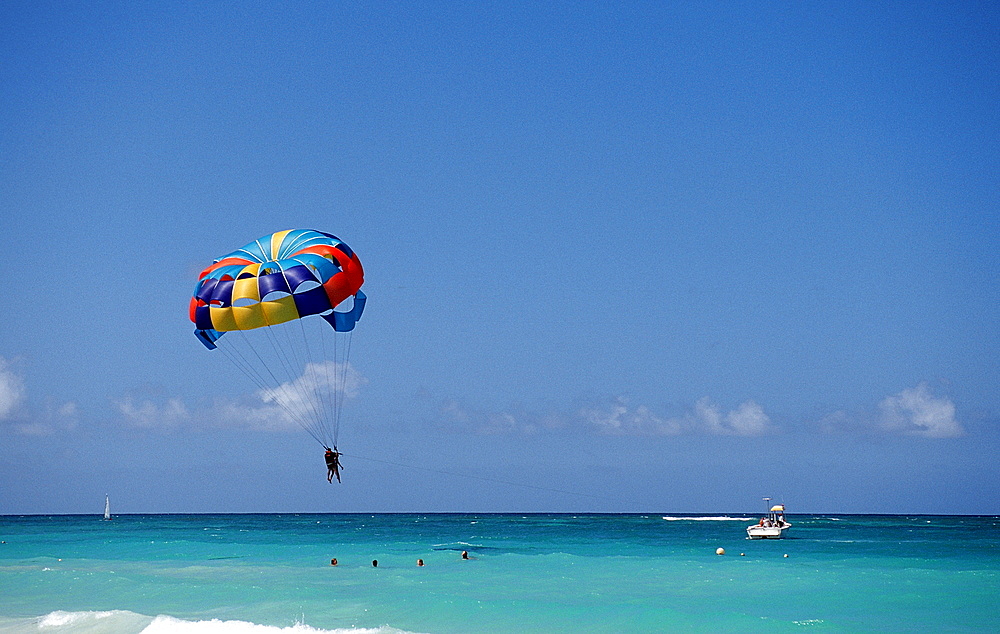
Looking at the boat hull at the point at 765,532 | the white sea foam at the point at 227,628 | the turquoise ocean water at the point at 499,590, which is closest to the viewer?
the white sea foam at the point at 227,628

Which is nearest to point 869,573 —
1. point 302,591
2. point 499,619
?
point 499,619

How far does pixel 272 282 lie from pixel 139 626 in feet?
22.7

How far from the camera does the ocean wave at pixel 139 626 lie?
18.0 meters

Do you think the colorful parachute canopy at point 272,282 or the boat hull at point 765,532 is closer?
the colorful parachute canopy at point 272,282

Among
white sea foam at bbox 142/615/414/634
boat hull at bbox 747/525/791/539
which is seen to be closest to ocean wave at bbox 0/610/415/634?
white sea foam at bbox 142/615/414/634

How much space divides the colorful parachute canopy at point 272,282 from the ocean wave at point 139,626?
5607 mm

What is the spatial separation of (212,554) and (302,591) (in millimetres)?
15913

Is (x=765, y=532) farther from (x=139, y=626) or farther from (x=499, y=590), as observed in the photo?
(x=139, y=626)

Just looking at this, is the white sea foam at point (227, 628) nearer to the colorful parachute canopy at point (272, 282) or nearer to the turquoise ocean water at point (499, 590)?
the turquoise ocean water at point (499, 590)

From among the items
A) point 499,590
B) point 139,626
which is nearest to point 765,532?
point 499,590

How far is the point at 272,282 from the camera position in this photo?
1912 cm

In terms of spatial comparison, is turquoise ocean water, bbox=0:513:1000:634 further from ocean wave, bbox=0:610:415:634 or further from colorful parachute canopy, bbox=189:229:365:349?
colorful parachute canopy, bbox=189:229:365:349

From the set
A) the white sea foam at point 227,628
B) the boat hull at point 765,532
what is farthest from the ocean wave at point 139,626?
the boat hull at point 765,532

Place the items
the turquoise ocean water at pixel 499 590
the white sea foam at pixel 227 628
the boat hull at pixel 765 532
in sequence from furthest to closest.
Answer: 1. the boat hull at pixel 765 532
2. the turquoise ocean water at pixel 499 590
3. the white sea foam at pixel 227 628
